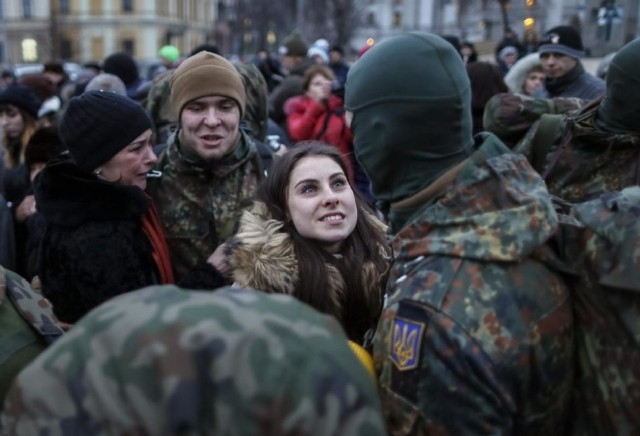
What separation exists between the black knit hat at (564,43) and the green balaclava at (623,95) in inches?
120

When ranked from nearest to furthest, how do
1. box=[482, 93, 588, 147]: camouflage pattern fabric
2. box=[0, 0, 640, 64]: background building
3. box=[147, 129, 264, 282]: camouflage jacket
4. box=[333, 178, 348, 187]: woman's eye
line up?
box=[333, 178, 348, 187]: woman's eye, box=[147, 129, 264, 282]: camouflage jacket, box=[482, 93, 588, 147]: camouflage pattern fabric, box=[0, 0, 640, 64]: background building

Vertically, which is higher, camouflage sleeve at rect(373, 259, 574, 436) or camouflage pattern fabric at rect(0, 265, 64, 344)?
camouflage sleeve at rect(373, 259, 574, 436)

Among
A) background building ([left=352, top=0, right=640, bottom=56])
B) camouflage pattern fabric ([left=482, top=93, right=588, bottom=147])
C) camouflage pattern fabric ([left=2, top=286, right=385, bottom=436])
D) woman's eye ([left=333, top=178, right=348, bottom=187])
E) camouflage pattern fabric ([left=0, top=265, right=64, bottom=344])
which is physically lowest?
background building ([left=352, top=0, right=640, bottom=56])

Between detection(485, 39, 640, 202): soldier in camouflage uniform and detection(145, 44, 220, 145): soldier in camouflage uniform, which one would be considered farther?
detection(145, 44, 220, 145): soldier in camouflage uniform

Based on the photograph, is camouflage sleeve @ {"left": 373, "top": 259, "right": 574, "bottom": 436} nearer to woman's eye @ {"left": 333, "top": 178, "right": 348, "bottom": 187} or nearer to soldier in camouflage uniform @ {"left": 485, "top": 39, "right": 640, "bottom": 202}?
woman's eye @ {"left": 333, "top": 178, "right": 348, "bottom": 187}

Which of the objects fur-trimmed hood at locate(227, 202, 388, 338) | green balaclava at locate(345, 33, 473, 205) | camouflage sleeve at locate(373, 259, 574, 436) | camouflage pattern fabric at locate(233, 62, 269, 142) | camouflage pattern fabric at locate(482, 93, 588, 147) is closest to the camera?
camouflage sleeve at locate(373, 259, 574, 436)

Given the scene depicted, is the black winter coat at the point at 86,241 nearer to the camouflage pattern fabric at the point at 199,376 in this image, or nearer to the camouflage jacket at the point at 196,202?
the camouflage jacket at the point at 196,202

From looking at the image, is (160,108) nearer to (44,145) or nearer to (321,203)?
(44,145)

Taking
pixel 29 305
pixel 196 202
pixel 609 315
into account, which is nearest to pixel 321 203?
pixel 196 202

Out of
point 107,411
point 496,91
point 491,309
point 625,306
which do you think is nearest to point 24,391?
point 107,411

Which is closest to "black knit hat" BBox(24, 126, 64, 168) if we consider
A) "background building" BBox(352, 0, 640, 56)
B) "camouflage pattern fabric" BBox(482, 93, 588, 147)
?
"camouflage pattern fabric" BBox(482, 93, 588, 147)

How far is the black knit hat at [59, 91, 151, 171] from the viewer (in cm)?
319

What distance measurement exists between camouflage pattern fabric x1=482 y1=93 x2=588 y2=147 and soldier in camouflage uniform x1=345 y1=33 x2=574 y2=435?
79.4 inches

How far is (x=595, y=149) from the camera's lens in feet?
11.7
